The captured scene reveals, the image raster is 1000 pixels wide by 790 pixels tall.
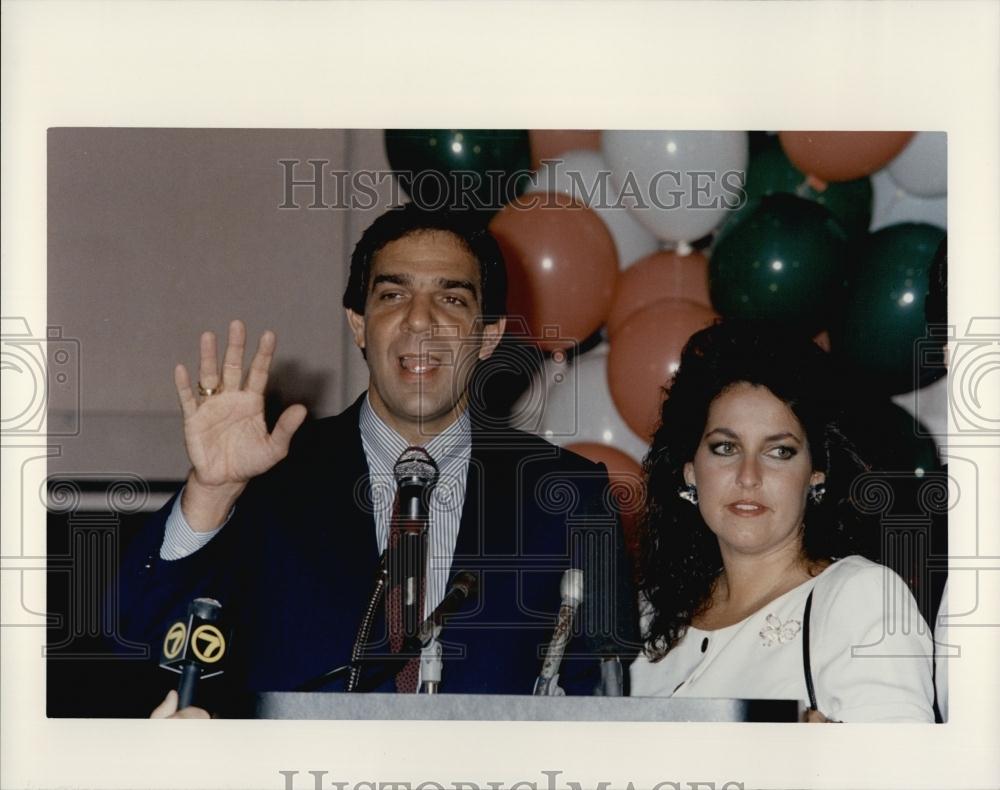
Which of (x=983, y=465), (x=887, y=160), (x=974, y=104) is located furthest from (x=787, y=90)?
(x=983, y=465)

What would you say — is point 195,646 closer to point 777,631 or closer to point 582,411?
point 582,411

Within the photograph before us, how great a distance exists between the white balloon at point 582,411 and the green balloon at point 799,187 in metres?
0.49

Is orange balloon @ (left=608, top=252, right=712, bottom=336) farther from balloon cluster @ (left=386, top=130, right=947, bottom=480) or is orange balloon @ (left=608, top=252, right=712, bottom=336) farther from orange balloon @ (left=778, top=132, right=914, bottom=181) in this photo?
orange balloon @ (left=778, top=132, right=914, bottom=181)

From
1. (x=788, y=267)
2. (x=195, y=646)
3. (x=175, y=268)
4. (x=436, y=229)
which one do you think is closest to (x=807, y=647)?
(x=788, y=267)

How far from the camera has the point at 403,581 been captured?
223 centimetres

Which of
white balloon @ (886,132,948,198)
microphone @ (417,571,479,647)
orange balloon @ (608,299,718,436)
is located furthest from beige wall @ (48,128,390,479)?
white balloon @ (886,132,948,198)

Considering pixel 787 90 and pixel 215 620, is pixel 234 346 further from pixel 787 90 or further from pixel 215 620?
pixel 787 90

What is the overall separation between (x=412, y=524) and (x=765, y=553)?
0.72 meters

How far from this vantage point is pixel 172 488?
2246mm

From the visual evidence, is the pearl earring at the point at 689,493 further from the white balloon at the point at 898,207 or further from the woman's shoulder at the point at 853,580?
the white balloon at the point at 898,207

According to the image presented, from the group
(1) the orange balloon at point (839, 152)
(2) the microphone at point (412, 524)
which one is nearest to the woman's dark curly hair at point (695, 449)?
(1) the orange balloon at point (839, 152)

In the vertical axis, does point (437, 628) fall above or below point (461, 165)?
below

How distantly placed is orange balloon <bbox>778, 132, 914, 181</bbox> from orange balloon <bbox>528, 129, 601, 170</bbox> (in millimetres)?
389

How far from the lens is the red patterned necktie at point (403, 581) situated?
2219 millimetres
